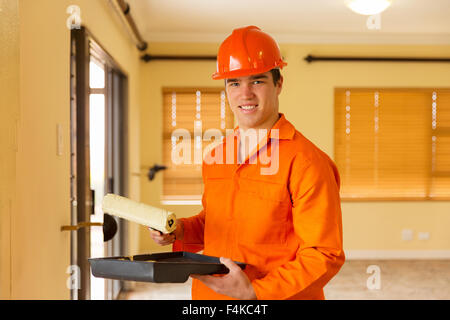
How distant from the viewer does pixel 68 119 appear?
76.7 inches

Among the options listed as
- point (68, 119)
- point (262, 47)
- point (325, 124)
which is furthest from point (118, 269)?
point (325, 124)

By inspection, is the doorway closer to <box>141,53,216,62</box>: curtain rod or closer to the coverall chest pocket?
<box>141,53,216,62</box>: curtain rod

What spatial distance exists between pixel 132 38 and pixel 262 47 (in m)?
3.09

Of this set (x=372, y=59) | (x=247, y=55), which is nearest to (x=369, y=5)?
(x=372, y=59)

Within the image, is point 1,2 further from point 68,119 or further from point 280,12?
point 280,12

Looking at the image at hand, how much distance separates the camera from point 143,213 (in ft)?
3.56

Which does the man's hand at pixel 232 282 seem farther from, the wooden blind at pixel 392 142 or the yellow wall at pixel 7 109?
the wooden blind at pixel 392 142

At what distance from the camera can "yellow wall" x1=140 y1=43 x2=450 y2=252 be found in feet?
15.8

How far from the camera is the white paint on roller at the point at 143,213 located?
3.51 feet

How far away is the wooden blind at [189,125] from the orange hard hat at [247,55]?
363 cm

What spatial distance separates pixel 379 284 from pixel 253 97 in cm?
342

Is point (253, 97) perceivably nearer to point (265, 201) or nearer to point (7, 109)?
point (265, 201)

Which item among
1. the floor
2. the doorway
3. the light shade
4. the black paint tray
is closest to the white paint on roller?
the black paint tray

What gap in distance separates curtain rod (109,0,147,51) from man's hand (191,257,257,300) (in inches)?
93.1
